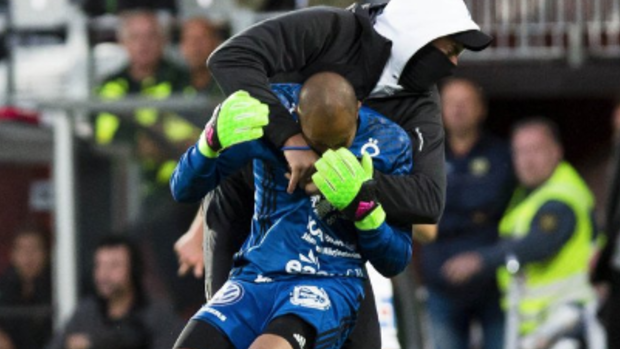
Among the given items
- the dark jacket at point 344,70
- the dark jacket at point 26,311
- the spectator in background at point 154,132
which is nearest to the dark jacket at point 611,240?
the spectator in background at point 154,132

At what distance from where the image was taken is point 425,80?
6.62 meters

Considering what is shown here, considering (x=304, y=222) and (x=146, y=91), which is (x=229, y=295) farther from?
(x=146, y=91)

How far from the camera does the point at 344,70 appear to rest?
21.2 feet

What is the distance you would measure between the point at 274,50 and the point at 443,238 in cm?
525

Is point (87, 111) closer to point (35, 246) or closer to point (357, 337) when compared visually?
point (35, 246)

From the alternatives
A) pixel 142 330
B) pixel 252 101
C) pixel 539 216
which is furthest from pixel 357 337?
pixel 539 216

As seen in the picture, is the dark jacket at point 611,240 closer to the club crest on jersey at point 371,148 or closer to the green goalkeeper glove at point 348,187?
the club crest on jersey at point 371,148

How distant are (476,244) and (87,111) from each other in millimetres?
2757

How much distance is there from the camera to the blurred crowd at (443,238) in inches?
433

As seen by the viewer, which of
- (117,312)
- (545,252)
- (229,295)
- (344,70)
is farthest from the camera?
(545,252)

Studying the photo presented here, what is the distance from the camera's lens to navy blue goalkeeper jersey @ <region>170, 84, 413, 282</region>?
244 inches

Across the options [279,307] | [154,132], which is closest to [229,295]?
[279,307]

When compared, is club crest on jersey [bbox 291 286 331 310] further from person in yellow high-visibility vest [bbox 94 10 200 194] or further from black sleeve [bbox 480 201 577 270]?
black sleeve [bbox 480 201 577 270]

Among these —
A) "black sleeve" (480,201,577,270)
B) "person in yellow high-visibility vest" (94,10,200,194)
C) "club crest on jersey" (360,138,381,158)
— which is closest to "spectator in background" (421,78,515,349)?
"black sleeve" (480,201,577,270)
